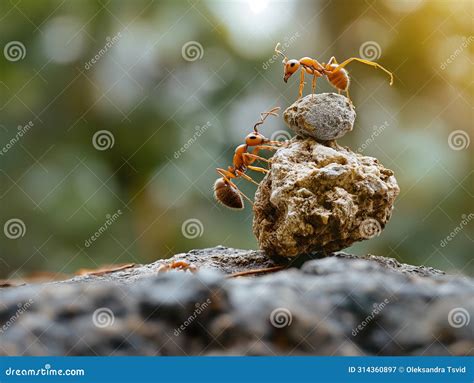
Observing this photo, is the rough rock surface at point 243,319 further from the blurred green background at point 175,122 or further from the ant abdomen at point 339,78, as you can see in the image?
the blurred green background at point 175,122

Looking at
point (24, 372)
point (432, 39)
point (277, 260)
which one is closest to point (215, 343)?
point (24, 372)

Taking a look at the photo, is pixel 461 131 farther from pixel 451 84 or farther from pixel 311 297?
pixel 311 297

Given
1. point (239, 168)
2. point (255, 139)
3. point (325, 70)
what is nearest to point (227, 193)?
point (239, 168)

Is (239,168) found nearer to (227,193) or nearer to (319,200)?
(227,193)

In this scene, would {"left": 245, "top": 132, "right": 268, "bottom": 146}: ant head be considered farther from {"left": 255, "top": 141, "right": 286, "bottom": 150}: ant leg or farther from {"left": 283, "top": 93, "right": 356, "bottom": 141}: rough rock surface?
{"left": 283, "top": 93, "right": 356, "bottom": 141}: rough rock surface

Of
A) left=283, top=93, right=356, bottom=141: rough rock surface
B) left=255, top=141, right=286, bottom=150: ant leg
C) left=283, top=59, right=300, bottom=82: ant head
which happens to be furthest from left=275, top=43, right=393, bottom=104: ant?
left=255, top=141, right=286, bottom=150: ant leg

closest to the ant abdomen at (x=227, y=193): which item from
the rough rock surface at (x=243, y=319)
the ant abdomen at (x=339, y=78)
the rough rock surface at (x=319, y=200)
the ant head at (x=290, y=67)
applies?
the rough rock surface at (x=319, y=200)
